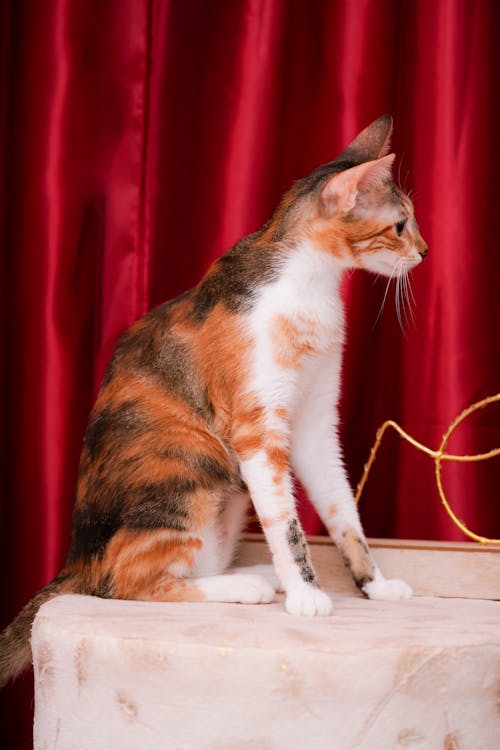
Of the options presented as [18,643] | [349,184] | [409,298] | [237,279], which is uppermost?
[349,184]

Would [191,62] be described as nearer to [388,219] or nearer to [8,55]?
[8,55]

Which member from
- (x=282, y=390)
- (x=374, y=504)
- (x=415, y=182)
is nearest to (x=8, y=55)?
(x=415, y=182)

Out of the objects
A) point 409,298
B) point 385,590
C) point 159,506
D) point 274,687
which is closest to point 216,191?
point 409,298

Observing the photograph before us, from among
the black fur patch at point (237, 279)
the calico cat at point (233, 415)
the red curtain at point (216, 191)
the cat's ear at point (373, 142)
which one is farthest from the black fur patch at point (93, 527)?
the cat's ear at point (373, 142)

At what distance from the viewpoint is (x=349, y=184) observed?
1115 millimetres

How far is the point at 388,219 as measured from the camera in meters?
1.17

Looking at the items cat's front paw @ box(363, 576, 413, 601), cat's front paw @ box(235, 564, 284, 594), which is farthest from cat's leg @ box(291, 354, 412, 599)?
cat's front paw @ box(235, 564, 284, 594)

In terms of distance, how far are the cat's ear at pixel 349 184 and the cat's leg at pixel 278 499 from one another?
30 cm

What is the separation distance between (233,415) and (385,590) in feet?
1.12

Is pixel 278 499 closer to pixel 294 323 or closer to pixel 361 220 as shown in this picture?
pixel 294 323

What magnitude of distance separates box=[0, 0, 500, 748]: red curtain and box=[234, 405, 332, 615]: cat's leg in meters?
0.50

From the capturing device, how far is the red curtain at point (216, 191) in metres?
1.55

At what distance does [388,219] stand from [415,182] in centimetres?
44

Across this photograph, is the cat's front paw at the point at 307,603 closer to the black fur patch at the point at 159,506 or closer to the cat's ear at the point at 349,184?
the black fur patch at the point at 159,506
